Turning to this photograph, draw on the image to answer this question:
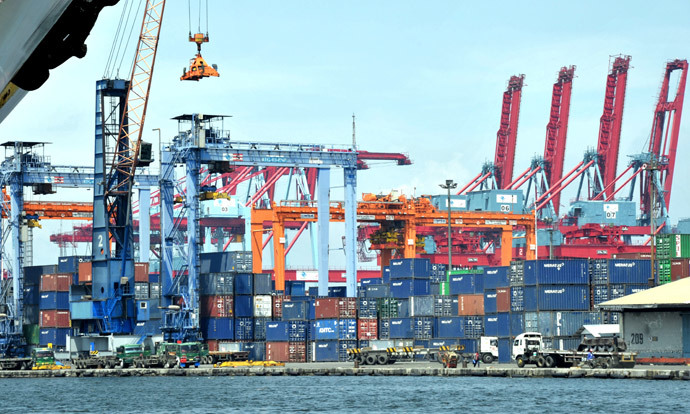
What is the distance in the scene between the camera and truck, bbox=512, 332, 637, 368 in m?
63.8

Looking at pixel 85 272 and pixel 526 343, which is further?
pixel 85 272

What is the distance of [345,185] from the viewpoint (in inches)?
3777

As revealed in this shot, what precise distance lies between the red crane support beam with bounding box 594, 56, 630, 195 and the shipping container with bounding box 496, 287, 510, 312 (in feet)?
319

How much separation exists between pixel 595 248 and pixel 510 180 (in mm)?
40792

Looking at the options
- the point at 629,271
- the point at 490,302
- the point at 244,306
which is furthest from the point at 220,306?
the point at 629,271

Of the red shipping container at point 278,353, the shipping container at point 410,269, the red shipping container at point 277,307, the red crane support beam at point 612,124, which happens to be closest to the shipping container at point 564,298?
the shipping container at point 410,269

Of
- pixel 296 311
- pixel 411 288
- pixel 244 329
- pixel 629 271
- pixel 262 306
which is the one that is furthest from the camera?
pixel 296 311

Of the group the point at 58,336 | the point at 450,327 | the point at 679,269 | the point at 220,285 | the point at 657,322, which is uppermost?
the point at 679,269

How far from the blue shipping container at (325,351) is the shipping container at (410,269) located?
7123 millimetres

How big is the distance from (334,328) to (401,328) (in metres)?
5.52

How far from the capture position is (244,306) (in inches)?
3413

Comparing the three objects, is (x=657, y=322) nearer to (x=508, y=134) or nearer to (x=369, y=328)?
(x=369, y=328)

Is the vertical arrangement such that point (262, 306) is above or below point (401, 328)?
above

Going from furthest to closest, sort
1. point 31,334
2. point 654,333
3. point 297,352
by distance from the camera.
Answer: point 31,334, point 297,352, point 654,333
